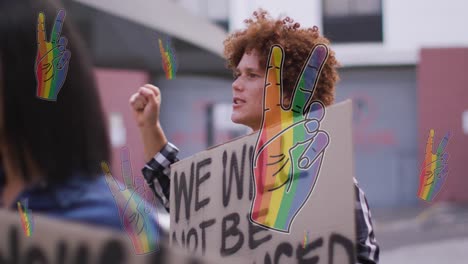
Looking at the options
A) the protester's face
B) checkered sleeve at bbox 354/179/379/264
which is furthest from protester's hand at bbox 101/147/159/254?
checkered sleeve at bbox 354/179/379/264

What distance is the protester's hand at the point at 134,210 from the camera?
1.14 meters

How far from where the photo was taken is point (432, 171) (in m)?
1.60

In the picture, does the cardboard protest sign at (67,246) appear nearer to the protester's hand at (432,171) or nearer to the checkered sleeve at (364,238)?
the checkered sleeve at (364,238)

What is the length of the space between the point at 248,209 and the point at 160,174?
0.32m

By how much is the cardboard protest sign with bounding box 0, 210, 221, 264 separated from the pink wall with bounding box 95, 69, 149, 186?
0.19 metres

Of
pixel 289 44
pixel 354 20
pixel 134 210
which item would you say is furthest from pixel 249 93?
pixel 354 20

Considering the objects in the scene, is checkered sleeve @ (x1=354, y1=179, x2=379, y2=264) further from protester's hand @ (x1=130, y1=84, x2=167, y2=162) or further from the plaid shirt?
protester's hand @ (x1=130, y1=84, x2=167, y2=162)

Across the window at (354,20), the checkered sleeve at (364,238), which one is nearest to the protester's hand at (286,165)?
the checkered sleeve at (364,238)

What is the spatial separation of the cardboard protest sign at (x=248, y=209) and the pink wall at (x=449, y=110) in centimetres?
50

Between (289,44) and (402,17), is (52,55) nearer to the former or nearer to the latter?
(289,44)

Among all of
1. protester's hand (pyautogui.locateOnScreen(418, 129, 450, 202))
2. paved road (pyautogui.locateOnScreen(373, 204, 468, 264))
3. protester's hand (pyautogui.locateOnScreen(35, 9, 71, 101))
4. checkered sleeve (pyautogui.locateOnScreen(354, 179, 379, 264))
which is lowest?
paved road (pyautogui.locateOnScreen(373, 204, 468, 264))

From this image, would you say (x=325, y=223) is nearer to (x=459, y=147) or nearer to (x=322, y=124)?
(x=322, y=124)

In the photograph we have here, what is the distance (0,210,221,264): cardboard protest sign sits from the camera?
1.02 metres

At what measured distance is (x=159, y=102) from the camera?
1.56 meters
